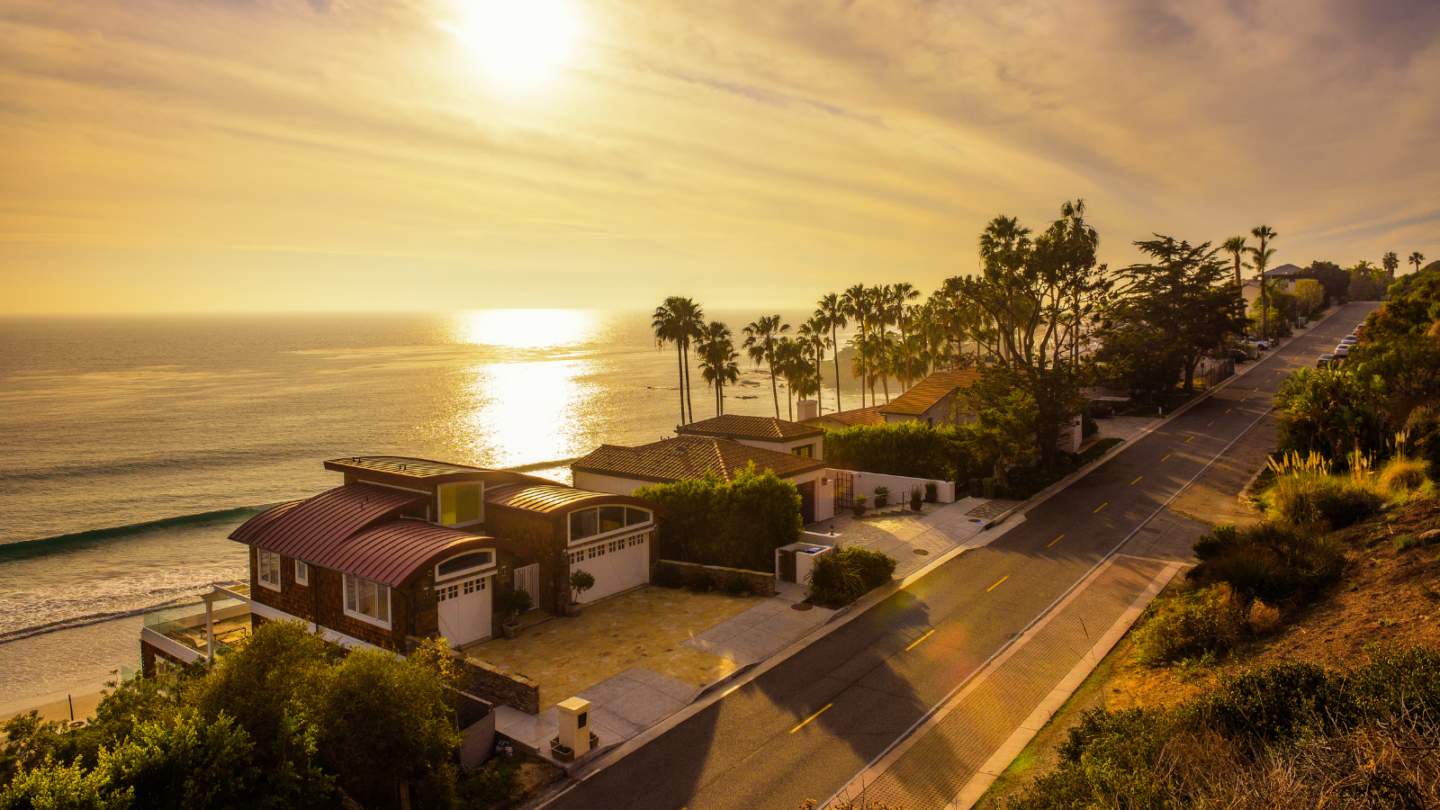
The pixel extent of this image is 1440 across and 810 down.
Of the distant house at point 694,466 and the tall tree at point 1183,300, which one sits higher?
the tall tree at point 1183,300

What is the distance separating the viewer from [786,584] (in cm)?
2784

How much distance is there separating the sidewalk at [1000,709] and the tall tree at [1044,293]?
20362 millimetres

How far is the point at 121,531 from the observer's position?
58.8m

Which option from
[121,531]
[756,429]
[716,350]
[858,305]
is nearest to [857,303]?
[858,305]

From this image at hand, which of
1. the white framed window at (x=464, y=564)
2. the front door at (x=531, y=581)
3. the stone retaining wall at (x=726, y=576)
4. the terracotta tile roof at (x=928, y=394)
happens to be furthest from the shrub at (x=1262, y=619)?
the terracotta tile roof at (x=928, y=394)

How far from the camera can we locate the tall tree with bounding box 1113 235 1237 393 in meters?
62.5

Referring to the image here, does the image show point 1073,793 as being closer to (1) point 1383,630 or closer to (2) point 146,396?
(1) point 1383,630

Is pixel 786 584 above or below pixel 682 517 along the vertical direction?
below

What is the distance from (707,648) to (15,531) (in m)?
68.0

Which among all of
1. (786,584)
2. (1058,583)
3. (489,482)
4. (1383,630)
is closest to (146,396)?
(489,482)

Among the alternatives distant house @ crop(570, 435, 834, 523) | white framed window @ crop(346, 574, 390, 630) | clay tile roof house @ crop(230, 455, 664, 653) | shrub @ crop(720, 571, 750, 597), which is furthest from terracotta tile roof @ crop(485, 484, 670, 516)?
distant house @ crop(570, 435, 834, 523)

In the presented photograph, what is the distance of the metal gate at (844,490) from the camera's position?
41.3 metres

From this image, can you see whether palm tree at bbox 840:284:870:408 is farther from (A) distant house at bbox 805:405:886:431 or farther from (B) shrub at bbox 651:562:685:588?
(B) shrub at bbox 651:562:685:588

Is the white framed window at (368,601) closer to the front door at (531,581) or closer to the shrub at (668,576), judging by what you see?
the front door at (531,581)
